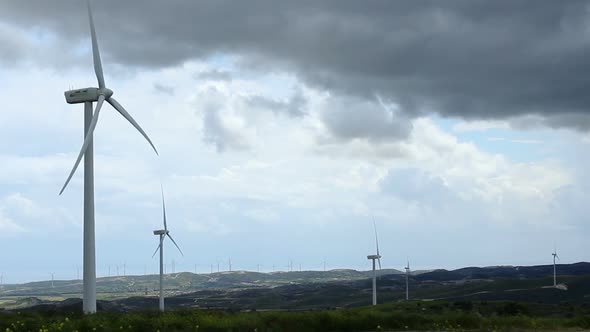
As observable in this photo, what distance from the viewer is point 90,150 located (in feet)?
171

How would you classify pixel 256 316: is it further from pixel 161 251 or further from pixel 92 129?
pixel 161 251

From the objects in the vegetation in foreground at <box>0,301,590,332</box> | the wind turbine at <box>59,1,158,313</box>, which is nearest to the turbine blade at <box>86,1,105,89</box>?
the wind turbine at <box>59,1,158,313</box>

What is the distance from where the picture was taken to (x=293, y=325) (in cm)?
3653

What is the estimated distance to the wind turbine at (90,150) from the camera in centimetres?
4741

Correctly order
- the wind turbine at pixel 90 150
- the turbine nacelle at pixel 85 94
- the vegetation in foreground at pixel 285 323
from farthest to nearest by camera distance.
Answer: the turbine nacelle at pixel 85 94 < the wind turbine at pixel 90 150 < the vegetation in foreground at pixel 285 323

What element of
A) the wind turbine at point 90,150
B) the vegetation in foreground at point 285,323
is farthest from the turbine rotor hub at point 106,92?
the vegetation in foreground at point 285,323

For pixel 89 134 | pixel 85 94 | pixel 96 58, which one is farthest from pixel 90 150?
pixel 96 58

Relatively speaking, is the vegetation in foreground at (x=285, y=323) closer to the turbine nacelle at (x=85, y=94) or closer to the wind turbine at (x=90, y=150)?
the wind turbine at (x=90, y=150)

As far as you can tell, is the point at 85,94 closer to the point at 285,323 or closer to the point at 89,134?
the point at 89,134

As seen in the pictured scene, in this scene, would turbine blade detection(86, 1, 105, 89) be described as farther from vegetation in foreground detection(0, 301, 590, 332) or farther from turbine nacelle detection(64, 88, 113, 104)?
vegetation in foreground detection(0, 301, 590, 332)

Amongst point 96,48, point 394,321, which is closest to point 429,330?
point 394,321

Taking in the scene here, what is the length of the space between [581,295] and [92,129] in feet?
560

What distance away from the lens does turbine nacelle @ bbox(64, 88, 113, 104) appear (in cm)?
5512

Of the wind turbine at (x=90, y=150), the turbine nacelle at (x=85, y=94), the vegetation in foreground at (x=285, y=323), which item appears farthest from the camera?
the turbine nacelle at (x=85, y=94)
